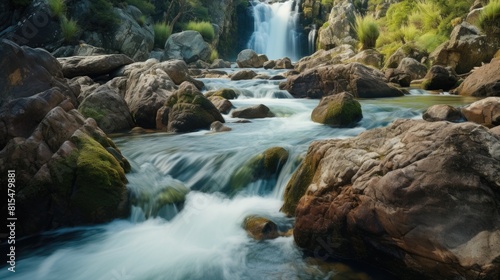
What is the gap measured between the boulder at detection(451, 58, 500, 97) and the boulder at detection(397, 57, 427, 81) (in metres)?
3.15

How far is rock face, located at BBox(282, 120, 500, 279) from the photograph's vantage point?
280 centimetres

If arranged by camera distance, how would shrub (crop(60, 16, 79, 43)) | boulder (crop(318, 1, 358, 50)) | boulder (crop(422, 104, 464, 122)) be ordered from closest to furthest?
1. boulder (crop(422, 104, 464, 122))
2. shrub (crop(60, 16, 79, 43))
3. boulder (crop(318, 1, 358, 50))

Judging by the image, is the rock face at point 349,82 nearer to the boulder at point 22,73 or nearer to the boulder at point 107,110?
the boulder at point 107,110

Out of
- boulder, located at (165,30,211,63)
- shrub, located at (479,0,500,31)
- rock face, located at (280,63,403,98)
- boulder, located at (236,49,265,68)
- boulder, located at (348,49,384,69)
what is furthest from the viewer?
boulder, located at (236,49,265,68)

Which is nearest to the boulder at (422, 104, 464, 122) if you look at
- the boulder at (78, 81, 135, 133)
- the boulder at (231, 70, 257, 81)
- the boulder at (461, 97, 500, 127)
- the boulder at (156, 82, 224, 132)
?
the boulder at (461, 97, 500, 127)

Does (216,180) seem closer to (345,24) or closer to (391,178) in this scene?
(391,178)

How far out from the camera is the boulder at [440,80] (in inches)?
478

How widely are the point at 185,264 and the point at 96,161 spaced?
1828 mm

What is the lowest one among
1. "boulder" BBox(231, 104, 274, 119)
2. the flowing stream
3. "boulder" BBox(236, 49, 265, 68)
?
the flowing stream

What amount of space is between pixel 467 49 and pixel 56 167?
13.2 meters

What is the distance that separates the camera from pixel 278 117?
10078mm

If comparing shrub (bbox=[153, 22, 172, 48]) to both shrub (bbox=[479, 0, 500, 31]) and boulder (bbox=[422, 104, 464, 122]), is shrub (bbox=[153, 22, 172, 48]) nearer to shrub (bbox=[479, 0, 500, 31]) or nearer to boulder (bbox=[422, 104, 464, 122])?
shrub (bbox=[479, 0, 500, 31])

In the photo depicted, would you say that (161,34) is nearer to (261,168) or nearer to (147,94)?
(147,94)

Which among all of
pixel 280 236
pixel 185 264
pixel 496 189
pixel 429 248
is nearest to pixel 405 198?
pixel 429 248
